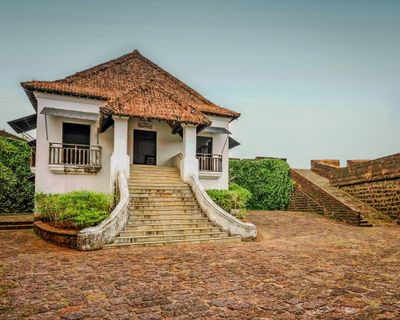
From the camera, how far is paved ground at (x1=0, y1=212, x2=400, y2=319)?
374 cm

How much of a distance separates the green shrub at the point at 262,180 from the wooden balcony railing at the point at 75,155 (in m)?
9.22

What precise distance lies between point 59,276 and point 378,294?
210 inches

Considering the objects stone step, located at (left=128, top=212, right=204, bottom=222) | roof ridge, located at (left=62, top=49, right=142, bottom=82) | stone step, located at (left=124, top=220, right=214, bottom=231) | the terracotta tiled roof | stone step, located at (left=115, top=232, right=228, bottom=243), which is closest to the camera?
stone step, located at (left=115, top=232, right=228, bottom=243)

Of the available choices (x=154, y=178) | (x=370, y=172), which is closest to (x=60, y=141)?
(x=154, y=178)

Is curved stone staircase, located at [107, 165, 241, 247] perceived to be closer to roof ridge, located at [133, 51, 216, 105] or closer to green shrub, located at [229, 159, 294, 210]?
roof ridge, located at [133, 51, 216, 105]

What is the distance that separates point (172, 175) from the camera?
12516 mm

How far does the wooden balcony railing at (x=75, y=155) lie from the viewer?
39.4 ft

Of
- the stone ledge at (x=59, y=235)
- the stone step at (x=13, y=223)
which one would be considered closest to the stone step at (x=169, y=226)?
the stone ledge at (x=59, y=235)

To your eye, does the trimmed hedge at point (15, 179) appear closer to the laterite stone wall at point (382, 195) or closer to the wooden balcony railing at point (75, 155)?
the wooden balcony railing at point (75, 155)

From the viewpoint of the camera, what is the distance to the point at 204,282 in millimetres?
4914

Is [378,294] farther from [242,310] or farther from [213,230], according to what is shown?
[213,230]

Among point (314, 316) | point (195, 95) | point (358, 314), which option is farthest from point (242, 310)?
point (195, 95)

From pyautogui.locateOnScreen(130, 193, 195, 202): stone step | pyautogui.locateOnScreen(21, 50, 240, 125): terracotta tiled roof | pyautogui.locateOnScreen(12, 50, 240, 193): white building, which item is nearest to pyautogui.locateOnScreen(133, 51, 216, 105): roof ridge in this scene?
pyautogui.locateOnScreen(21, 50, 240, 125): terracotta tiled roof

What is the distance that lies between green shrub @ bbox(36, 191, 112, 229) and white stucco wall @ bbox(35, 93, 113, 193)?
201cm
